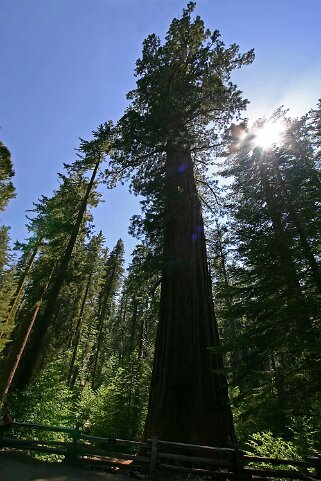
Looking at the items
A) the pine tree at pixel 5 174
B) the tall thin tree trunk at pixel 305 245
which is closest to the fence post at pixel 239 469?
the tall thin tree trunk at pixel 305 245

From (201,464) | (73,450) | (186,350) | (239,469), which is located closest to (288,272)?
(186,350)

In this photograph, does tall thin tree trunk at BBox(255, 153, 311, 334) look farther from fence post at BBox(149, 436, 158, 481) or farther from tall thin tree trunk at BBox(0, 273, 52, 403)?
tall thin tree trunk at BBox(0, 273, 52, 403)

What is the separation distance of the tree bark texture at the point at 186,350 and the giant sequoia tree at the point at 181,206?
0.07ft

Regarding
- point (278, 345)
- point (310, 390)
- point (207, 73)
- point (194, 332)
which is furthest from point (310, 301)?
point (207, 73)

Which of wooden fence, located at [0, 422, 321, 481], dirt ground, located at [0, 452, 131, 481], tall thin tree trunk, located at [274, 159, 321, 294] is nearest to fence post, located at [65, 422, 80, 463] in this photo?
dirt ground, located at [0, 452, 131, 481]

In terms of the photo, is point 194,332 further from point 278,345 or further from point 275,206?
point 275,206

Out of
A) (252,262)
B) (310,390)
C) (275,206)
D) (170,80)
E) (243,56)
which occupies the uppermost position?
(243,56)

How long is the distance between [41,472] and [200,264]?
602 centimetres

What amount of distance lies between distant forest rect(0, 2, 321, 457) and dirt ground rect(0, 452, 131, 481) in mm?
1392

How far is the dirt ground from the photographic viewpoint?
17.9ft

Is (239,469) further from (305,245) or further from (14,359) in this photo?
(14,359)

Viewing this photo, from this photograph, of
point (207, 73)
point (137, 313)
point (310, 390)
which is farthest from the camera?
point (137, 313)

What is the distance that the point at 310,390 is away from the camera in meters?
6.25

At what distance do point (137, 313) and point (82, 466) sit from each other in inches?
1092
